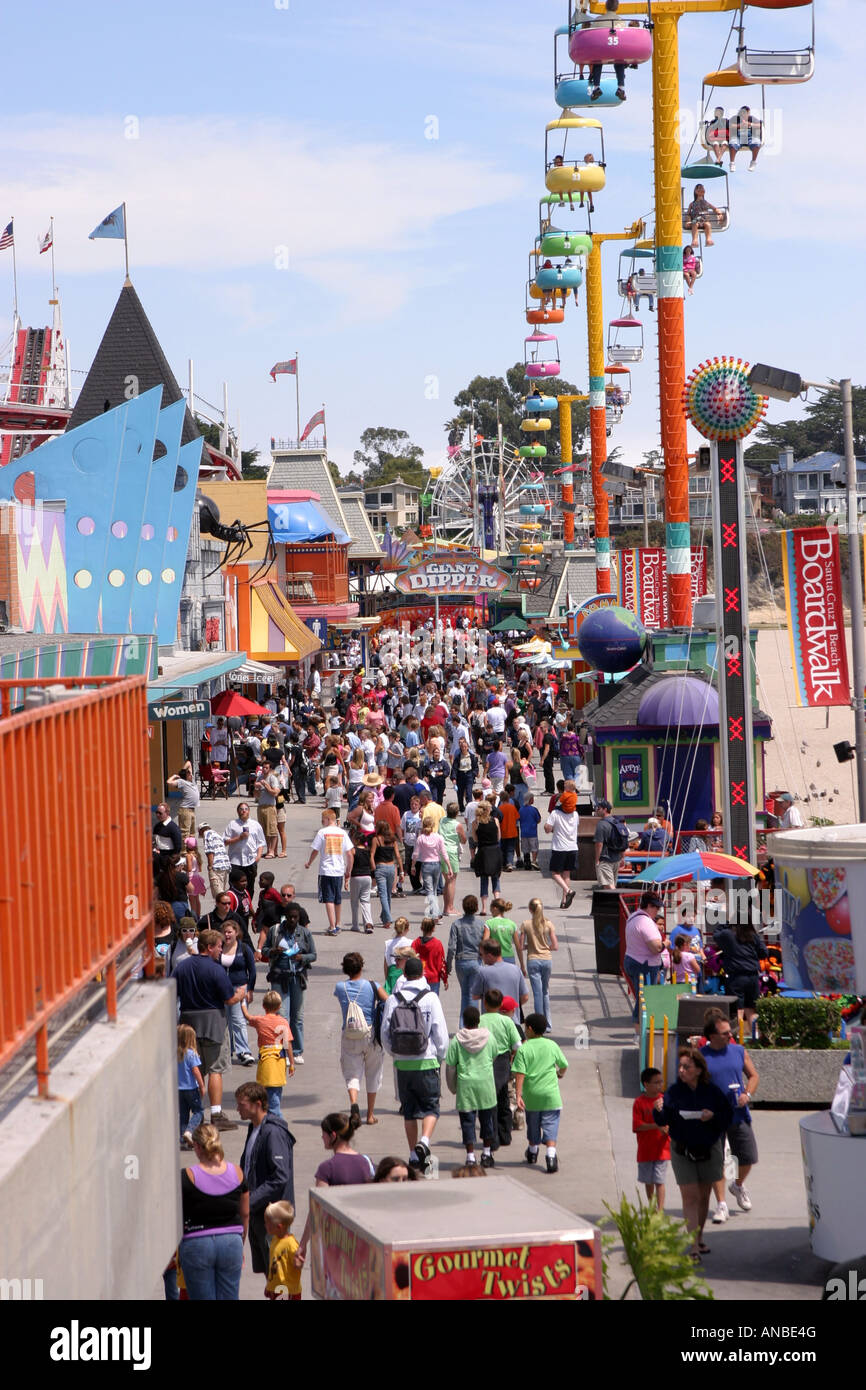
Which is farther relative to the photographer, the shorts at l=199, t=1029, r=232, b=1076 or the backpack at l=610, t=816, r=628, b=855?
the backpack at l=610, t=816, r=628, b=855

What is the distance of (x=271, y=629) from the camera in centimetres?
4066

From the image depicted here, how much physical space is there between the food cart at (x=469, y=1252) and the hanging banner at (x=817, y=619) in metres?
12.4

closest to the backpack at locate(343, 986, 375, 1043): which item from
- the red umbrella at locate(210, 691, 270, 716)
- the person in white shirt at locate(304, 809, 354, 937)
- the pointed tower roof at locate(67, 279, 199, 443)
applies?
the person in white shirt at locate(304, 809, 354, 937)

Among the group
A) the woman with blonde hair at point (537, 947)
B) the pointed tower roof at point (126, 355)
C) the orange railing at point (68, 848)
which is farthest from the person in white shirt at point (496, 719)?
the orange railing at point (68, 848)

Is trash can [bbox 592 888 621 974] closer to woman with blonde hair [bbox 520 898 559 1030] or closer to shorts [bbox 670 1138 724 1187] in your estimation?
woman with blonde hair [bbox 520 898 559 1030]

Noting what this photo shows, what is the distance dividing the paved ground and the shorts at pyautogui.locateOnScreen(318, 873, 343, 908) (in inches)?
17.7

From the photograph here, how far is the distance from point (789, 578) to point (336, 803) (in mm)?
8143

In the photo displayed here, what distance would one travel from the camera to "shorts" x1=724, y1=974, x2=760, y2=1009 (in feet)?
42.8

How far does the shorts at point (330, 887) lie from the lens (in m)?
18.2

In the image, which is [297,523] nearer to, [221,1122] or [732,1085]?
[221,1122]

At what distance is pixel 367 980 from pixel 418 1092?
1.24 meters

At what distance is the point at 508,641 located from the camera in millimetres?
85688

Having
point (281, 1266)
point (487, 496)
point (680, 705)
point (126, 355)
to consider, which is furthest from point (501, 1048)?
point (487, 496)
